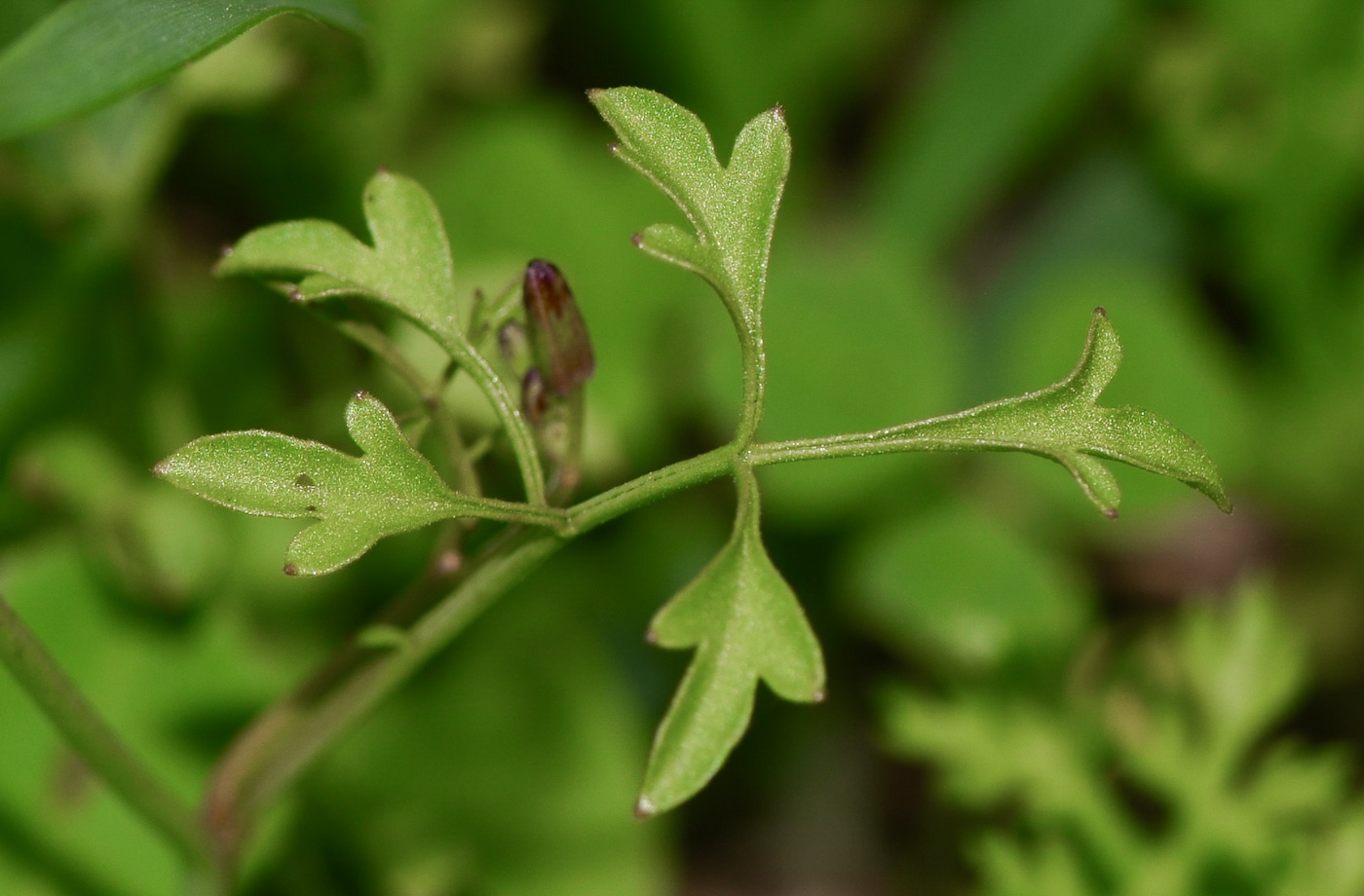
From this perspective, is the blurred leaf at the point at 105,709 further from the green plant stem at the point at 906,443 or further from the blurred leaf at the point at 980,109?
the blurred leaf at the point at 980,109

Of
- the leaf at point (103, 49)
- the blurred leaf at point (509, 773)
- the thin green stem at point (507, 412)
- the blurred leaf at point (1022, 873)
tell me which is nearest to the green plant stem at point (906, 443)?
the thin green stem at point (507, 412)

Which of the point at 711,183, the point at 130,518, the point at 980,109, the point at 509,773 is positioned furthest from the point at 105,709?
the point at 980,109

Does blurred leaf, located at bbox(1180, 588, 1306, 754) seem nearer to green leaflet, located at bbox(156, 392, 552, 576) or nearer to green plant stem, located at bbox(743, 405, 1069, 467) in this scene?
green plant stem, located at bbox(743, 405, 1069, 467)

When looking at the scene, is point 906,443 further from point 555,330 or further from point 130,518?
point 130,518

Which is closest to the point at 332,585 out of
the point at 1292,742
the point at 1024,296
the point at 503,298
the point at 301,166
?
the point at 301,166

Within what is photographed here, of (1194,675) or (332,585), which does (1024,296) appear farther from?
(332,585)
